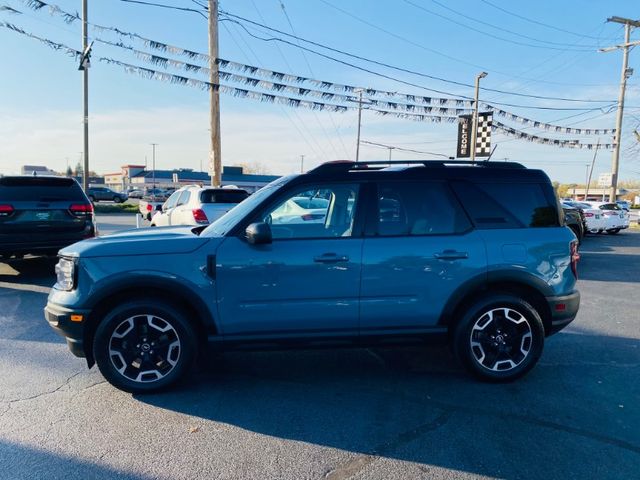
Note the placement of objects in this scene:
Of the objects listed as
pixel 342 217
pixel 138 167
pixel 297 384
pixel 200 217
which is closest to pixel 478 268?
pixel 342 217

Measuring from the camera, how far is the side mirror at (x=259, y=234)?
3.49 m

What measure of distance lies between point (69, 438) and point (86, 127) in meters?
17.9

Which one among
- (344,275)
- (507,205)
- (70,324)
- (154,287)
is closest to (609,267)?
(507,205)

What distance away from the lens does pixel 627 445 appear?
2969mm

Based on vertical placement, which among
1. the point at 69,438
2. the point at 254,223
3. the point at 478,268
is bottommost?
the point at 69,438

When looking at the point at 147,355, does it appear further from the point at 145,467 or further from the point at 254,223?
the point at 254,223

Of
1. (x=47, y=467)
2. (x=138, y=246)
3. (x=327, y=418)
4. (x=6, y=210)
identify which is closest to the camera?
(x=47, y=467)

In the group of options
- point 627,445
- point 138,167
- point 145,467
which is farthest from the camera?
point 138,167

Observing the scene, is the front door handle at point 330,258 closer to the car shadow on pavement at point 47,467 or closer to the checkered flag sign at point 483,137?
the car shadow on pavement at point 47,467

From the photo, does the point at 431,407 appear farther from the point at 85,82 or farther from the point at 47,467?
the point at 85,82

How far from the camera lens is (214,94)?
1449 cm

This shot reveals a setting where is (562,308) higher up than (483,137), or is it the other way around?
(483,137)

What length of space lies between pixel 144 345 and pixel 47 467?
1.13 metres

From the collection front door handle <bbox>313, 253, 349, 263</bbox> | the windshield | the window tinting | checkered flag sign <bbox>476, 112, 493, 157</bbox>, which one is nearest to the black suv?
the windshield
